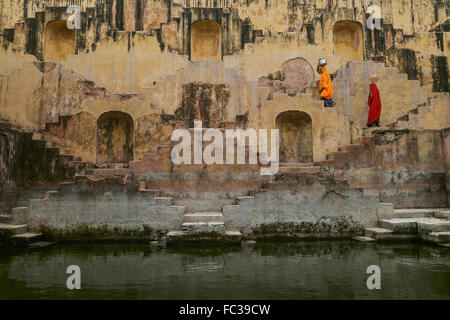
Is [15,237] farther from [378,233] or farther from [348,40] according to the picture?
[348,40]

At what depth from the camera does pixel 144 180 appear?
915cm

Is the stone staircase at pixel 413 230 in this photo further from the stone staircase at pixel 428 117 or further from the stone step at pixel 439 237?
the stone staircase at pixel 428 117

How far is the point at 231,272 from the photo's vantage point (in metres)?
5.21

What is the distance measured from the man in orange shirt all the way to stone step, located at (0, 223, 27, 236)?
9.69 metres

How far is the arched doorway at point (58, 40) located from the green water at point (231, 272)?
9544 mm

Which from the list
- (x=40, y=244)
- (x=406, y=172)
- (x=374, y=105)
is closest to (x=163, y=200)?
(x=40, y=244)

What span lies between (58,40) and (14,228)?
375 inches

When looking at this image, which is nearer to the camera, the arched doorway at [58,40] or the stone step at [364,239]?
the stone step at [364,239]

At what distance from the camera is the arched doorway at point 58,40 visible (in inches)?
555

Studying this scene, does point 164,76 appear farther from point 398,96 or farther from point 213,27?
point 398,96

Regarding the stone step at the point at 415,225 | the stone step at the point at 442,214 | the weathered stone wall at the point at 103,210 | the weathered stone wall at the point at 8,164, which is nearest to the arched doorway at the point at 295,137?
the stone step at the point at 442,214

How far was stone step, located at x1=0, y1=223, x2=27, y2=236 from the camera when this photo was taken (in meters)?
7.49

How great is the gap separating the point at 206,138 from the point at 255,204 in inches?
84.0

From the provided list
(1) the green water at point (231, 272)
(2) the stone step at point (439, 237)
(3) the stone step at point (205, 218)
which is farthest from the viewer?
(3) the stone step at point (205, 218)
